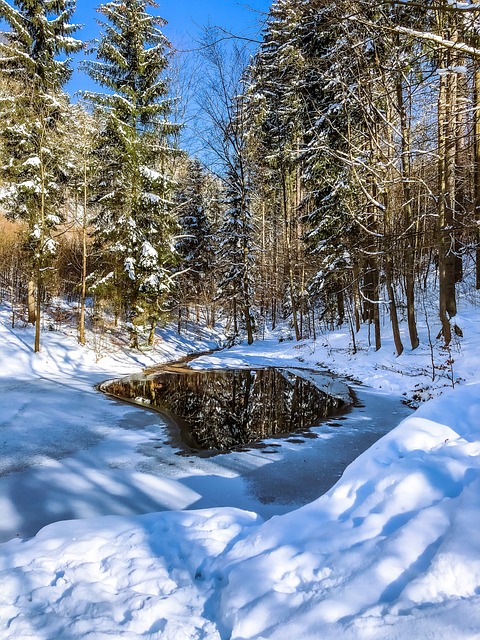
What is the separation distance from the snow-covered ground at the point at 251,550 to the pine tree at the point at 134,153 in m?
11.6

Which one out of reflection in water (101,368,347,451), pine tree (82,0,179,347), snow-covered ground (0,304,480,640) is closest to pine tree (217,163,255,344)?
pine tree (82,0,179,347)

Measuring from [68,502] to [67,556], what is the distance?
5.03 ft

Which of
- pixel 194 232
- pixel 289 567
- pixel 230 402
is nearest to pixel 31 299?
pixel 194 232

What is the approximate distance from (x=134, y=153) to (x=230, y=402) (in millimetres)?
11606

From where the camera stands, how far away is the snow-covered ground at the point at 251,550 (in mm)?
1764

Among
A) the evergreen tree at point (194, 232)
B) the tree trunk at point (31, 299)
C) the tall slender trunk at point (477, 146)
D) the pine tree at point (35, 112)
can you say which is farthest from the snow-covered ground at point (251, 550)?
the evergreen tree at point (194, 232)

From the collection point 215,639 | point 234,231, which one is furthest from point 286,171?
point 215,639

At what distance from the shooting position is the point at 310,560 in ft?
7.08

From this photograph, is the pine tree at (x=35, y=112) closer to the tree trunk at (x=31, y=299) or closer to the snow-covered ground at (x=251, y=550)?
the tree trunk at (x=31, y=299)

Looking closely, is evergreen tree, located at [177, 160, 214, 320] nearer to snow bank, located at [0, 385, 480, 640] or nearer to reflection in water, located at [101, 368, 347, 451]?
reflection in water, located at [101, 368, 347, 451]

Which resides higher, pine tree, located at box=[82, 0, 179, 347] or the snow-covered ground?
pine tree, located at box=[82, 0, 179, 347]

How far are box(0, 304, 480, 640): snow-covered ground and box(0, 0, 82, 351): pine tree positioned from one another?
11055 millimetres

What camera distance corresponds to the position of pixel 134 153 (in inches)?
590

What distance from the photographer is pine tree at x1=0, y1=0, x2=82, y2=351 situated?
13430 mm
